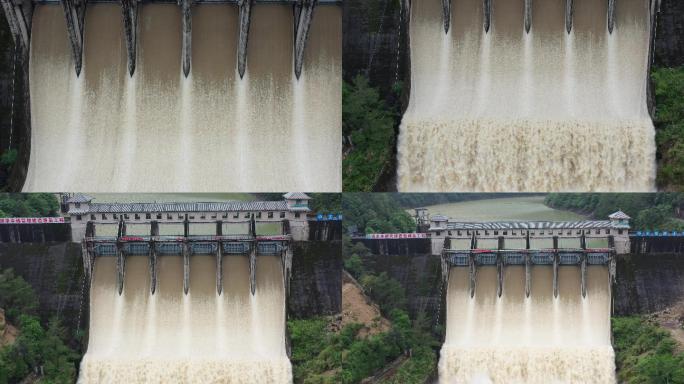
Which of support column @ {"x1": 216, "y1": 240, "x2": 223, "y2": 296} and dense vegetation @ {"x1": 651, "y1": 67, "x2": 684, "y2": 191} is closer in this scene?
dense vegetation @ {"x1": 651, "y1": 67, "x2": 684, "y2": 191}

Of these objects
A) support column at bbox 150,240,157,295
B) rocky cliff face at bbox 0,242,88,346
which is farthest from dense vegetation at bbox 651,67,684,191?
rocky cliff face at bbox 0,242,88,346

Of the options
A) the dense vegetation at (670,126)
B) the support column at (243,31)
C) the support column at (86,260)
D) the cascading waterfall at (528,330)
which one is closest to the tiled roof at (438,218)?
the cascading waterfall at (528,330)

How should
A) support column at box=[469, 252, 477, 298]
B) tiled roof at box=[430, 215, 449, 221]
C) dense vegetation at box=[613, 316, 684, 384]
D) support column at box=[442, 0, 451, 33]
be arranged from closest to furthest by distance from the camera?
dense vegetation at box=[613, 316, 684, 384]
tiled roof at box=[430, 215, 449, 221]
support column at box=[442, 0, 451, 33]
support column at box=[469, 252, 477, 298]

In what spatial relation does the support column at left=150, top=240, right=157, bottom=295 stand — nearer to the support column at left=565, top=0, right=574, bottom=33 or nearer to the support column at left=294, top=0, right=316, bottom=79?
the support column at left=294, top=0, right=316, bottom=79

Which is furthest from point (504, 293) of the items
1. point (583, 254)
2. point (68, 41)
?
point (68, 41)

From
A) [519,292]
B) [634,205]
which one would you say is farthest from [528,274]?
[634,205]

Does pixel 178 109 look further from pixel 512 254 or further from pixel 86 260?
pixel 512 254

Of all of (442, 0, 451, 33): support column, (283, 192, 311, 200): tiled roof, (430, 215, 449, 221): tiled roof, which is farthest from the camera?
(442, 0, 451, 33): support column

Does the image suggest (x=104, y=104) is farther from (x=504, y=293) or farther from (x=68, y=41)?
(x=504, y=293)
